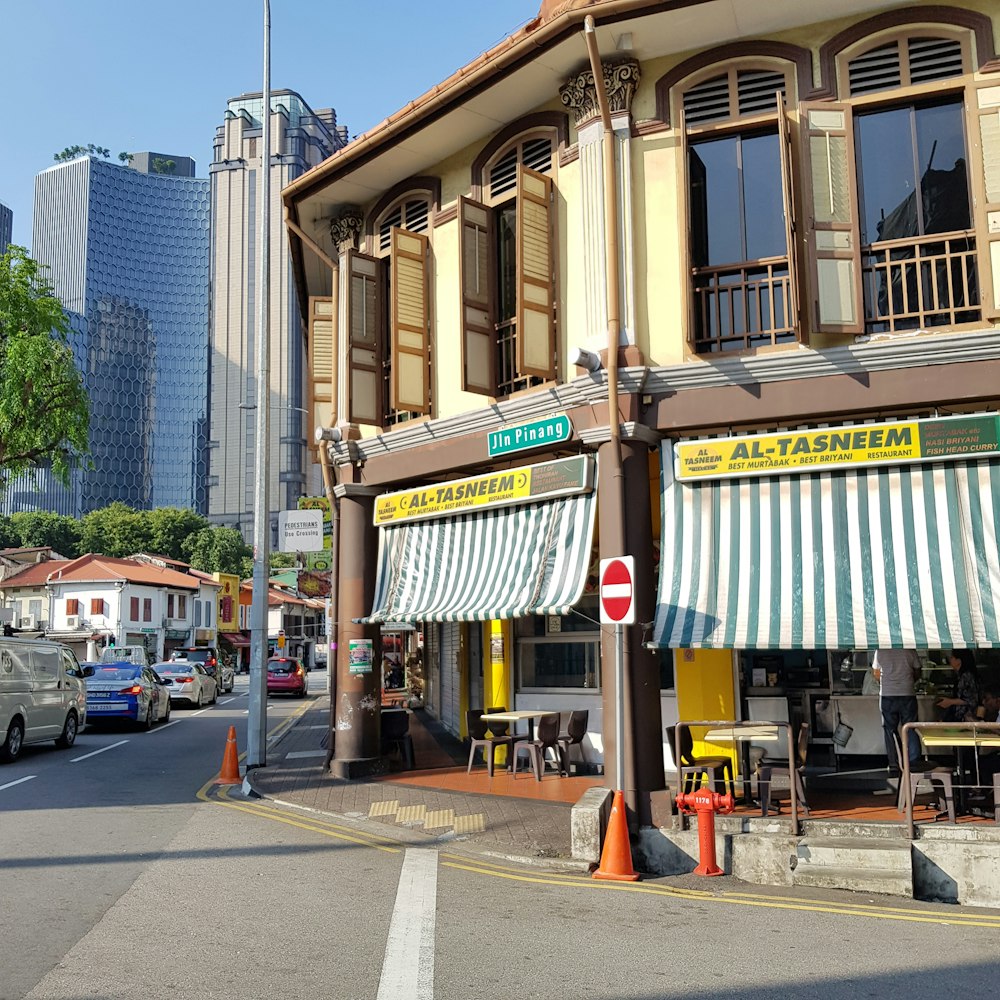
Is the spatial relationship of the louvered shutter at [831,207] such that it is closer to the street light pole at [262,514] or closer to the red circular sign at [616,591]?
the red circular sign at [616,591]

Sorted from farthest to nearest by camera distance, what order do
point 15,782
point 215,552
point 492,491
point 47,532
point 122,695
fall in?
point 215,552 → point 47,532 → point 122,695 → point 15,782 → point 492,491

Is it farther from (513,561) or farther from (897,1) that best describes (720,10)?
(513,561)

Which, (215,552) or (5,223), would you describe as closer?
(215,552)

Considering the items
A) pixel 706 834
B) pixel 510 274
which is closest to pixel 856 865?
pixel 706 834

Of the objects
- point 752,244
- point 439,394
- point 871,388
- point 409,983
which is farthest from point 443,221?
point 409,983

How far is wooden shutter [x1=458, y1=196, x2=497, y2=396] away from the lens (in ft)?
38.9

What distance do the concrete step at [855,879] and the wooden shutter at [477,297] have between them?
628 cm

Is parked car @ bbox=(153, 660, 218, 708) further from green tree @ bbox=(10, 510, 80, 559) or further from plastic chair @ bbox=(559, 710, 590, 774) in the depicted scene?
green tree @ bbox=(10, 510, 80, 559)

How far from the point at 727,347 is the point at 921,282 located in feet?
6.33

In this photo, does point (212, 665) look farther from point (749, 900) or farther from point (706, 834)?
point (749, 900)

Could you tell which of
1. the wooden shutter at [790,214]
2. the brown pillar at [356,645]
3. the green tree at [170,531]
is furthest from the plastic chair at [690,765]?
the green tree at [170,531]

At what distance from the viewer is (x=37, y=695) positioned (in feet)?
54.4

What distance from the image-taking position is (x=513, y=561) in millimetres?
11305

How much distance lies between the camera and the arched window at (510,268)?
Answer: 11000 mm
